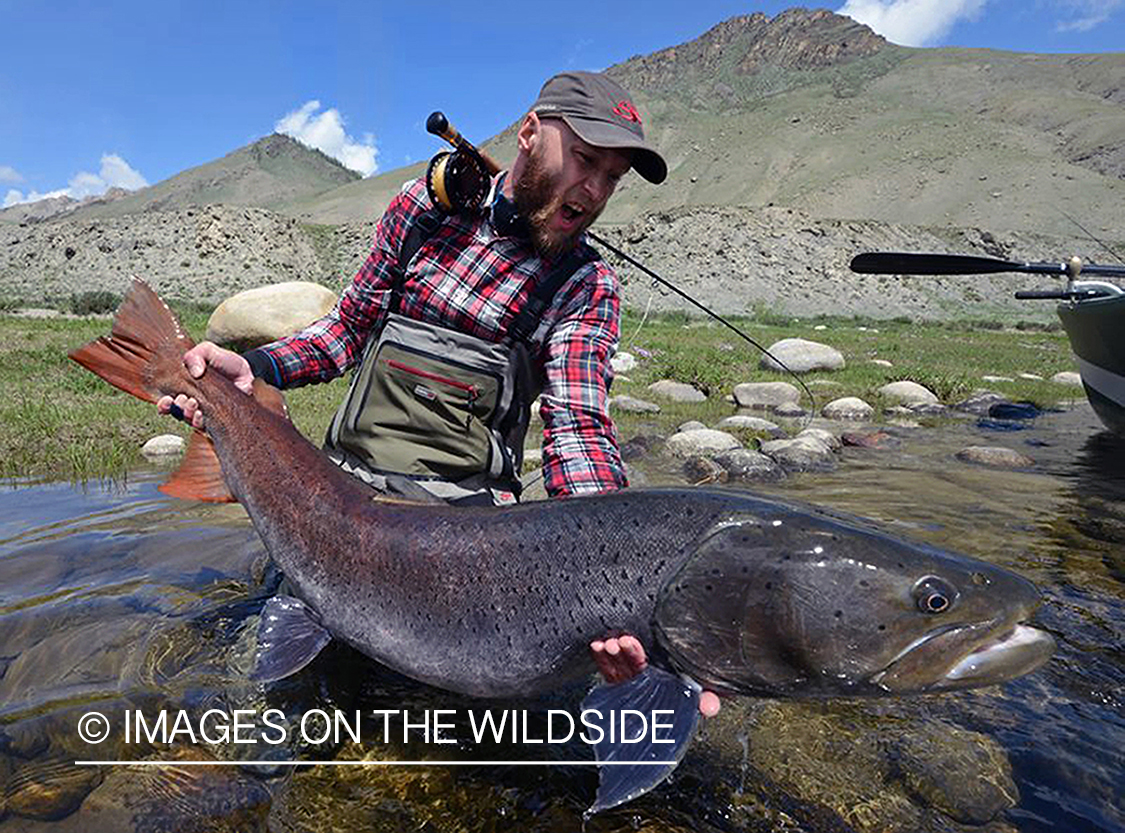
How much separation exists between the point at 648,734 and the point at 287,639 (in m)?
1.64

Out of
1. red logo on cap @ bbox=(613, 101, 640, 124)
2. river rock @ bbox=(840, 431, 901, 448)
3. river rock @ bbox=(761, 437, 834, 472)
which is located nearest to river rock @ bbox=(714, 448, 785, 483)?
river rock @ bbox=(761, 437, 834, 472)

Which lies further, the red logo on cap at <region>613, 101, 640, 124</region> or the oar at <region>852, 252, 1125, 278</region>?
the oar at <region>852, 252, 1125, 278</region>

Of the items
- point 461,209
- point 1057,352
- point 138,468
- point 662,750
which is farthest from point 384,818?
point 1057,352

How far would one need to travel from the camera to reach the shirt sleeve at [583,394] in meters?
3.21

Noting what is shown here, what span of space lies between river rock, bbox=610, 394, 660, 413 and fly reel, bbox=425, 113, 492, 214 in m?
8.42

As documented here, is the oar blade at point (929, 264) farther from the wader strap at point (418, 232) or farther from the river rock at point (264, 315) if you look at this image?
the river rock at point (264, 315)

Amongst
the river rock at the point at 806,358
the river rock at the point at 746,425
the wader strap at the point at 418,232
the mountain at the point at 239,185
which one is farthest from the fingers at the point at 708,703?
the mountain at the point at 239,185

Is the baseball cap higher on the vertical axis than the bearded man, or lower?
higher

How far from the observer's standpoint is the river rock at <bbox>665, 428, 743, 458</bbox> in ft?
29.5

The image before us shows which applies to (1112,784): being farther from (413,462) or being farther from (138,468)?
(138,468)

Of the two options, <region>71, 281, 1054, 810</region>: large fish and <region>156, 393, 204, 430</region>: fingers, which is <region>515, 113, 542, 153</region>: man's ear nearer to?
Result: <region>71, 281, 1054, 810</region>: large fish

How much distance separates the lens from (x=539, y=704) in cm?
325

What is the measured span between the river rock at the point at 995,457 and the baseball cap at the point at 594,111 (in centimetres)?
800

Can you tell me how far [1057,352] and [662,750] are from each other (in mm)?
29194
